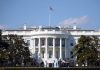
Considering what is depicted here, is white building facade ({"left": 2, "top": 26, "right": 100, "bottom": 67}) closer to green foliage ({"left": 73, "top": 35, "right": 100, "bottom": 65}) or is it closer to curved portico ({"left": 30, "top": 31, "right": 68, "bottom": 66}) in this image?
curved portico ({"left": 30, "top": 31, "right": 68, "bottom": 66})

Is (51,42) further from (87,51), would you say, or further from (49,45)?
(87,51)

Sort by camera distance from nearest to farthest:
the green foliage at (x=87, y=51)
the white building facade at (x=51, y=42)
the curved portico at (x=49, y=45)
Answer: the green foliage at (x=87, y=51)
the white building facade at (x=51, y=42)
the curved portico at (x=49, y=45)

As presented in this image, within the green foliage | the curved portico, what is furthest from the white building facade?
the green foliage

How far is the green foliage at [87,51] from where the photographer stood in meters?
130

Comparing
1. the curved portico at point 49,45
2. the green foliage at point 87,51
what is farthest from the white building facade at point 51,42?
the green foliage at point 87,51

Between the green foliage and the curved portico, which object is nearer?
the green foliage

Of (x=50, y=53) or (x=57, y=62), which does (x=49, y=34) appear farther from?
(x=57, y=62)

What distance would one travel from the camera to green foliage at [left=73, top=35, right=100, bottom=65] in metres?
130

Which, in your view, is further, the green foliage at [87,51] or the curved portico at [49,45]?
the curved portico at [49,45]

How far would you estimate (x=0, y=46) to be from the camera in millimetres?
135625

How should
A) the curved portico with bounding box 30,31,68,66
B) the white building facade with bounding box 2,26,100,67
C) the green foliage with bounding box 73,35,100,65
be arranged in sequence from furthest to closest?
the curved portico with bounding box 30,31,68,66 → the white building facade with bounding box 2,26,100,67 → the green foliage with bounding box 73,35,100,65

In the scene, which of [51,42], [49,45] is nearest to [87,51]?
[51,42]

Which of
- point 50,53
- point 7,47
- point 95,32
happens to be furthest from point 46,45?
point 7,47

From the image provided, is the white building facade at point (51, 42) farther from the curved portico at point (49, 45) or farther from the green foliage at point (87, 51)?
the green foliage at point (87, 51)
